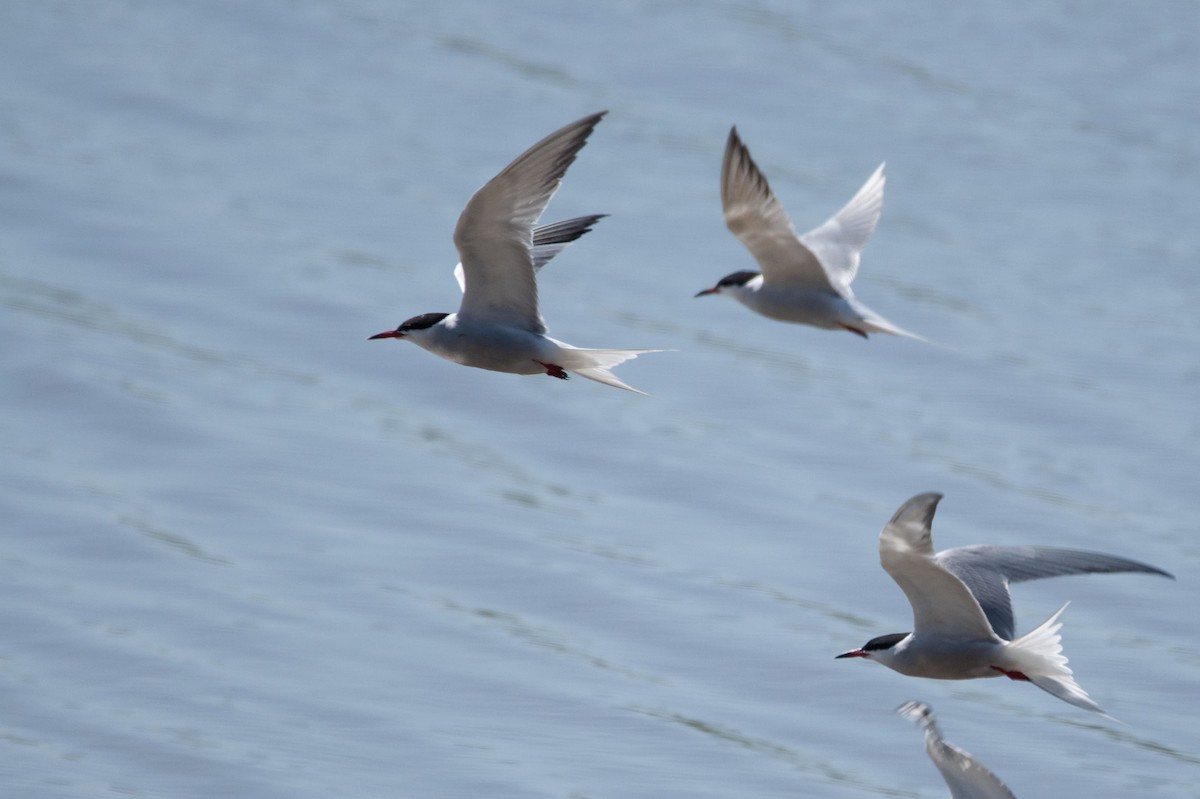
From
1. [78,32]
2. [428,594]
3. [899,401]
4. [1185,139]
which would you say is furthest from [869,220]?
[78,32]

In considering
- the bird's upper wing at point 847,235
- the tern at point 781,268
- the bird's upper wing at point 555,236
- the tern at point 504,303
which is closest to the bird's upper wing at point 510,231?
the tern at point 504,303

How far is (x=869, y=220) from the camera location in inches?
384

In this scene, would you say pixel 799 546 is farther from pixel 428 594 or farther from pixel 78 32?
pixel 78 32

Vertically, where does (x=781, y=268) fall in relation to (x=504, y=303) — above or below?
above

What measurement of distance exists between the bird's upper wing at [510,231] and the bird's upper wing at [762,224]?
0.74 m

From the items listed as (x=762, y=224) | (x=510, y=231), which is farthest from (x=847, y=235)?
(x=510, y=231)

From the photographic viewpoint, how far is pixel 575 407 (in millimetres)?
13492

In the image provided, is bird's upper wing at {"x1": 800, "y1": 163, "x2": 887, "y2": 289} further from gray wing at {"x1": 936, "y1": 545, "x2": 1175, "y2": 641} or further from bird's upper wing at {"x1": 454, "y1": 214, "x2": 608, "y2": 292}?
gray wing at {"x1": 936, "y1": 545, "x2": 1175, "y2": 641}

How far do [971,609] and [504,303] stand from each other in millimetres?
1988

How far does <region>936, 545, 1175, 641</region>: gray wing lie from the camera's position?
7.71m

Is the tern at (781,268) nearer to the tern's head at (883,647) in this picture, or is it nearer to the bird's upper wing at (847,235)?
the bird's upper wing at (847,235)

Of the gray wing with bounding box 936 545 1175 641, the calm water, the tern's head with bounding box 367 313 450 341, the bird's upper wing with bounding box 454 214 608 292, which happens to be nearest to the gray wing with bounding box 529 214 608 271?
the bird's upper wing with bounding box 454 214 608 292

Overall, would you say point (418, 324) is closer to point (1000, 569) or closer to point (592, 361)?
point (592, 361)

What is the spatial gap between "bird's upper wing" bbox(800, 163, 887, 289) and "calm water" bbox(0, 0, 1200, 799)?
2.20 metres
